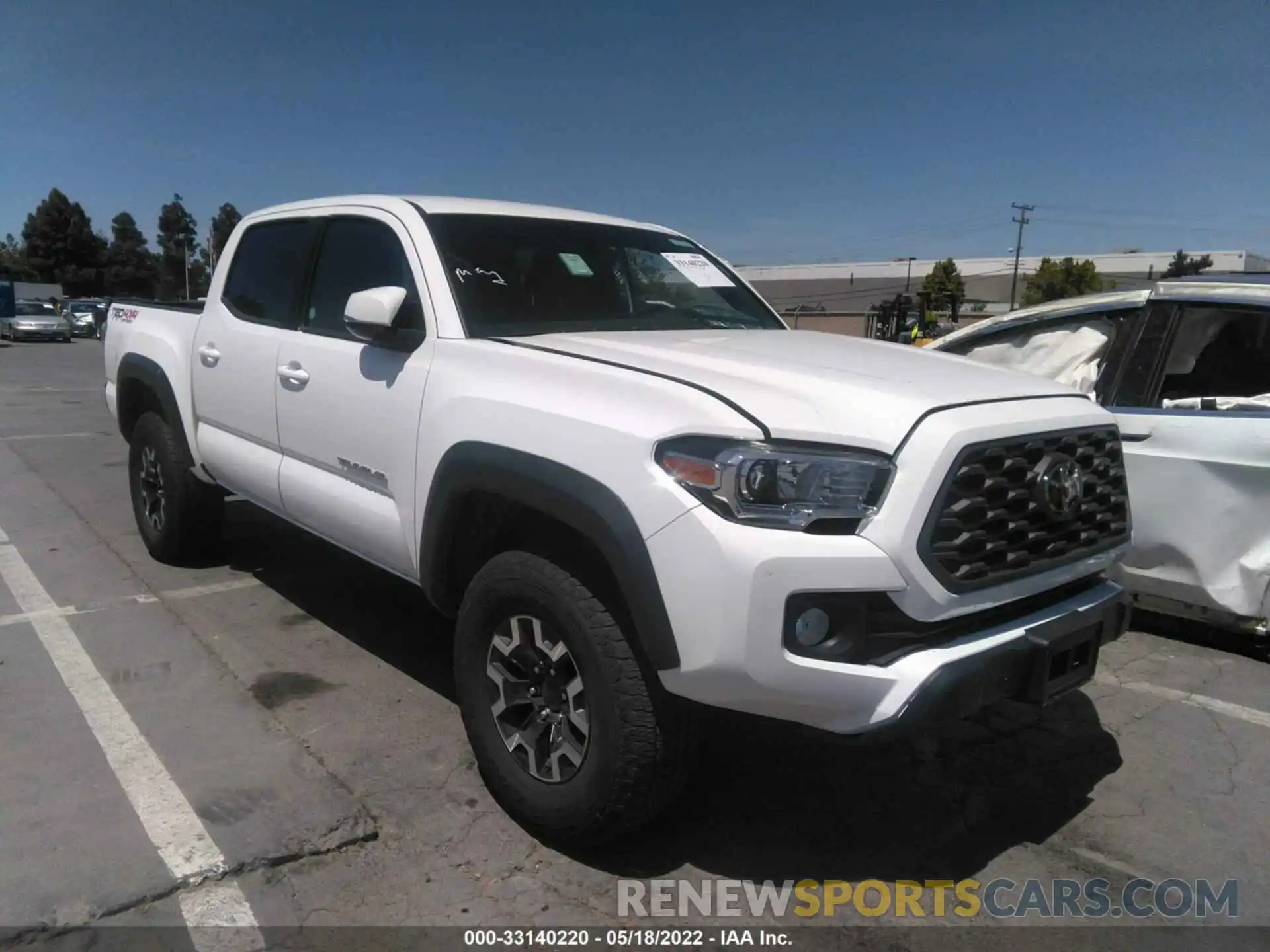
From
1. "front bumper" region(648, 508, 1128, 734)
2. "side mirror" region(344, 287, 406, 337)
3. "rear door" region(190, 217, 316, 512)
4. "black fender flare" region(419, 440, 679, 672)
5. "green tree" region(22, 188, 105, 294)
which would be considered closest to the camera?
"front bumper" region(648, 508, 1128, 734)

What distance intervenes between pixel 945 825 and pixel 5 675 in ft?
12.2

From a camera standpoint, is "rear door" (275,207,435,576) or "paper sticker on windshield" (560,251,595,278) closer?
"rear door" (275,207,435,576)

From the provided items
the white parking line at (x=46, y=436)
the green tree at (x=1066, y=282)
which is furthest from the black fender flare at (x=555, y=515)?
the green tree at (x=1066, y=282)

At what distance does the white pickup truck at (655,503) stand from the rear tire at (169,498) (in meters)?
1.41

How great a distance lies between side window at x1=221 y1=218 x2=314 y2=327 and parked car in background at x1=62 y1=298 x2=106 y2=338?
39.0 m

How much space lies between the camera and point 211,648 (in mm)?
4398

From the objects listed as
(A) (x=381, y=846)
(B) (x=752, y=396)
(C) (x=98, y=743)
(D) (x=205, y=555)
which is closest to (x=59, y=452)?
(D) (x=205, y=555)

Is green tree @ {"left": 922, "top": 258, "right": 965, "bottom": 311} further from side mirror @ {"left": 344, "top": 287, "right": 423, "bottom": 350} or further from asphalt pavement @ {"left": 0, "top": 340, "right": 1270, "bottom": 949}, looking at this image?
side mirror @ {"left": 344, "top": 287, "right": 423, "bottom": 350}

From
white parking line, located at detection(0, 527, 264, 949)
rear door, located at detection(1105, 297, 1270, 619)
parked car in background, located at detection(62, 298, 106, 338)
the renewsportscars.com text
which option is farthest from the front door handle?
parked car in background, located at detection(62, 298, 106, 338)

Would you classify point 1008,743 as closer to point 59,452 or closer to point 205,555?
point 205,555

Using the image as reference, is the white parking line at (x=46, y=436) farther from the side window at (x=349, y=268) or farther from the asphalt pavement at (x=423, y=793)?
the side window at (x=349, y=268)

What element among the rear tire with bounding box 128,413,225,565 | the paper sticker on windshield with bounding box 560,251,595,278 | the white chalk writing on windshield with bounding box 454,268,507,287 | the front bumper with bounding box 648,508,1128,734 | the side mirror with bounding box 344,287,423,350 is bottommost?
the rear tire with bounding box 128,413,225,565

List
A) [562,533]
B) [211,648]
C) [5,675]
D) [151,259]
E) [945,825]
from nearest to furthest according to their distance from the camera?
[562,533] → [945,825] → [5,675] → [211,648] → [151,259]

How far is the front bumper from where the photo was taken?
2283 mm
